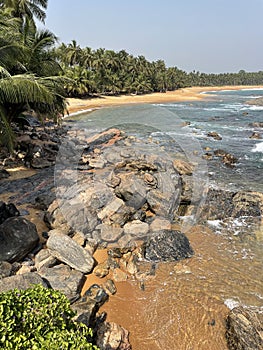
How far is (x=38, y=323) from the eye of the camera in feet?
10.9

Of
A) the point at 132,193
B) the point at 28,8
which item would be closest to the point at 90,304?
the point at 132,193

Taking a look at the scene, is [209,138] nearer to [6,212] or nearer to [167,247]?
[167,247]

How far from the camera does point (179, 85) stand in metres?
98.1

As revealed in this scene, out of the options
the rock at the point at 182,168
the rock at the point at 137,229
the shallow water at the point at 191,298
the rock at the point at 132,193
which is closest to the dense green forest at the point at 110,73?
→ the rock at the point at 182,168

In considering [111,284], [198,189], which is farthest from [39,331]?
[198,189]

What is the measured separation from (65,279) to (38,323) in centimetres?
323

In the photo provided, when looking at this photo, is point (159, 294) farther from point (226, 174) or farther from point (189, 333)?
point (226, 174)

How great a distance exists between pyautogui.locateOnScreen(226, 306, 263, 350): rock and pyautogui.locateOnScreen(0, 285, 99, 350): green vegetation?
342 centimetres

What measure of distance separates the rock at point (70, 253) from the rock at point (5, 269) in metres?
1.10

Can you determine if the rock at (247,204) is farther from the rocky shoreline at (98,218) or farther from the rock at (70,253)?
the rock at (70,253)

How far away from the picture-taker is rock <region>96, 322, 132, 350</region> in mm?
5145

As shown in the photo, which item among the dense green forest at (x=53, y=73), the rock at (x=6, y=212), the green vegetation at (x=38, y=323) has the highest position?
the dense green forest at (x=53, y=73)

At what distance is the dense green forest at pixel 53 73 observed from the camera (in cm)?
894

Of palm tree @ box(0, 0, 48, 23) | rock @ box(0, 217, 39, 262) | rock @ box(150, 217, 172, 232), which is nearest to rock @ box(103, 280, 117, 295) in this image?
rock @ box(0, 217, 39, 262)
